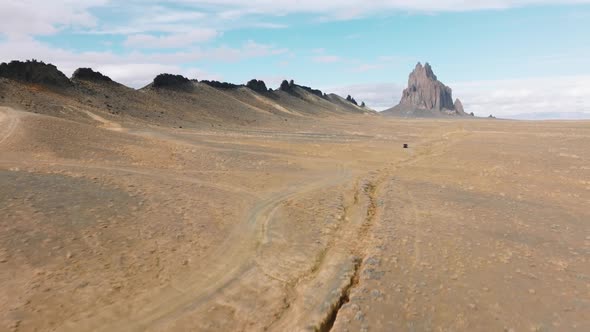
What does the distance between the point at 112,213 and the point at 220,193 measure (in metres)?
5.02

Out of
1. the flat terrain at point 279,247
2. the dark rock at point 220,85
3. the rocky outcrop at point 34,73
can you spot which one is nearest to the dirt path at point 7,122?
the flat terrain at point 279,247

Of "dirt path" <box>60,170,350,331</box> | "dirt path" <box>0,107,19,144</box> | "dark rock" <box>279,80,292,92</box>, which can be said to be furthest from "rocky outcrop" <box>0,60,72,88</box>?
"dark rock" <box>279,80,292,92</box>

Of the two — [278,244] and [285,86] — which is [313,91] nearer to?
[285,86]

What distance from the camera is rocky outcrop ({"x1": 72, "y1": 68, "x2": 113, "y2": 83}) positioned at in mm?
56812

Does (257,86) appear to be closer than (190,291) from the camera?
No

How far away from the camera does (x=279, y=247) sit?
11516 mm

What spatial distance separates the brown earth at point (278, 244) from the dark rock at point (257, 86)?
3327 inches

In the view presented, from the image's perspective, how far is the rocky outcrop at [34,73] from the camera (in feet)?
155

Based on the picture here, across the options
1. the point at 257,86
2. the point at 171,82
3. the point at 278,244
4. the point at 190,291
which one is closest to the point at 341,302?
the point at 190,291

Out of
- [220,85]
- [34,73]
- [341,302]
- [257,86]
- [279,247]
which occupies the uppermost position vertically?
[257,86]

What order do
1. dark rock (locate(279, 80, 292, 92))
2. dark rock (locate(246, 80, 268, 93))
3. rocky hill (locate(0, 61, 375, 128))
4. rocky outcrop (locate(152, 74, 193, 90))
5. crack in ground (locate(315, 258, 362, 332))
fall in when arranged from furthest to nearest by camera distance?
dark rock (locate(279, 80, 292, 92)), dark rock (locate(246, 80, 268, 93)), rocky outcrop (locate(152, 74, 193, 90)), rocky hill (locate(0, 61, 375, 128)), crack in ground (locate(315, 258, 362, 332))

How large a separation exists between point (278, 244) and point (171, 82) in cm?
6738

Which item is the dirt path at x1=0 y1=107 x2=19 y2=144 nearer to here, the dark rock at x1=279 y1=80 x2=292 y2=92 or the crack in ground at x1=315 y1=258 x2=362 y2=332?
the crack in ground at x1=315 y1=258 x2=362 y2=332

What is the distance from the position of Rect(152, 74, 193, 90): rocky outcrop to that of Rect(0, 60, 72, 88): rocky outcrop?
19.5 meters
